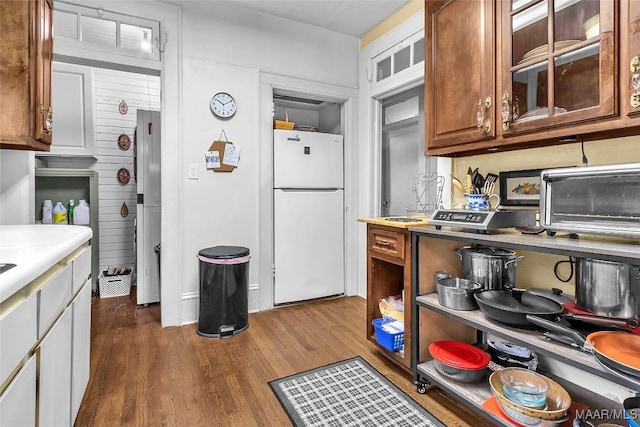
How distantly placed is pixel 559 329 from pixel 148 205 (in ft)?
11.2

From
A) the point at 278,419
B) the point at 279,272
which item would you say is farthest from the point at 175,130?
the point at 278,419

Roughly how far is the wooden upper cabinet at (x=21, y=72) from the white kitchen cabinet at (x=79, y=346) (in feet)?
2.55

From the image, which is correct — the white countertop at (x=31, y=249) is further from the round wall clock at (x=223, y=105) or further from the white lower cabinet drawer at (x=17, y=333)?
the round wall clock at (x=223, y=105)

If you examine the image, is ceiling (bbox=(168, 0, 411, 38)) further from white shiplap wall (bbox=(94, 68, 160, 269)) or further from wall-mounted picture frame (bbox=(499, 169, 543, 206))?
wall-mounted picture frame (bbox=(499, 169, 543, 206))

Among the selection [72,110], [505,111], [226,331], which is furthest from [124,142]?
[505,111]

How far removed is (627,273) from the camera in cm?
129

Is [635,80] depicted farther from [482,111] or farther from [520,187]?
[520,187]

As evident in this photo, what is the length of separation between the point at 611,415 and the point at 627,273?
757 millimetres

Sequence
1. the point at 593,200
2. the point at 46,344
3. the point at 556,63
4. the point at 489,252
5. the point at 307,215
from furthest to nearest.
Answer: the point at 307,215 < the point at 489,252 < the point at 556,63 < the point at 593,200 < the point at 46,344

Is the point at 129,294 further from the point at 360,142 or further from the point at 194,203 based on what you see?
the point at 360,142

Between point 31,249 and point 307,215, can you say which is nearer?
point 31,249

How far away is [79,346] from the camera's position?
62.6 inches

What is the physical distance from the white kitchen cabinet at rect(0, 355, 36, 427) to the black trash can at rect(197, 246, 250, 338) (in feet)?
5.52

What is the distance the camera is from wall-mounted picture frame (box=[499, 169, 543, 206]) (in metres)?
1.84
